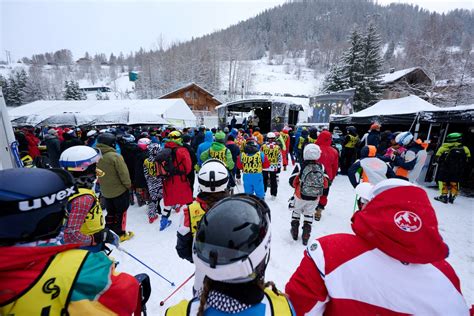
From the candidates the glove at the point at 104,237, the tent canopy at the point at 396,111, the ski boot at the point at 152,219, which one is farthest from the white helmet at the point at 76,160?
the tent canopy at the point at 396,111

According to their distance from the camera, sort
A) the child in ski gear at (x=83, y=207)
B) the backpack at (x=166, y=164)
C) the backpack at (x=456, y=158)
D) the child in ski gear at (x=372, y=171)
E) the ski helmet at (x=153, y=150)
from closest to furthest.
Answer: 1. the child in ski gear at (x=83, y=207)
2. the child in ski gear at (x=372, y=171)
3. the backpack at (x=166, y=164)
4. the ski helmet at (x=153, y=150)
5. the backpack at (x=456, y=158)

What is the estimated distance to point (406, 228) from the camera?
1.10 meters

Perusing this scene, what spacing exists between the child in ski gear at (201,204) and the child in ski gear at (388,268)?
124 centimetres

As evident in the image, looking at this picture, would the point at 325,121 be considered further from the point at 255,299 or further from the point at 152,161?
the point at 255,299

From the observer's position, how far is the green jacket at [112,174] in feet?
12.8

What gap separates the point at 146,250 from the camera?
4.00 m

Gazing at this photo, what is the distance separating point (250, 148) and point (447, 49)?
23.7m

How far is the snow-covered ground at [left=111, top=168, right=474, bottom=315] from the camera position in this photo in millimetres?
3236

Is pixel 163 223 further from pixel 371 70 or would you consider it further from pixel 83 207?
pixel 371 70

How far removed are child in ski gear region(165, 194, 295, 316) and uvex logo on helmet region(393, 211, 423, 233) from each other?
0.69m

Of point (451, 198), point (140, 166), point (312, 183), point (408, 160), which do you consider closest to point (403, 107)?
point (451, 198)

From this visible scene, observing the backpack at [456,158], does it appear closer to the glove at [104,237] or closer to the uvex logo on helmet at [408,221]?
the uvex logo on helmet at [408,221]

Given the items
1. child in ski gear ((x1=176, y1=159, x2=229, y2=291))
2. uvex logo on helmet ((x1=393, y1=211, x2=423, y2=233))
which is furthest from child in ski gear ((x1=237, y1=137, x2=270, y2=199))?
uvex logo on helmet ((x1=393, y1=211, x2=423, y2=233))

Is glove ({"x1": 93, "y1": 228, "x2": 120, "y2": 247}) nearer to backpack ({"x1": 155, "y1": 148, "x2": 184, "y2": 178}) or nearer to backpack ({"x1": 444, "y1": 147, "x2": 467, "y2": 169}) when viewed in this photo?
backpack ({"x1": 155, "y1": 148, "x2": 184, "y2": 178})
